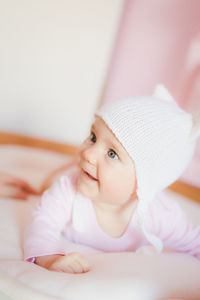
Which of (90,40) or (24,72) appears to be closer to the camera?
(24,72)

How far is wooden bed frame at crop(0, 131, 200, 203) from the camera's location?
1326mm

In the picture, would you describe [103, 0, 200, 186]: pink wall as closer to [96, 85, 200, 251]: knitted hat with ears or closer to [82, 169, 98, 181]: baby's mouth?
[96, 85, 200, 251]: knitted hat with ears

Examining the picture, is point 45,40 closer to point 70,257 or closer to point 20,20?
point 20,20

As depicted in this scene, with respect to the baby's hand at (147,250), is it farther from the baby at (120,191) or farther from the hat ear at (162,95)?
the hat ear at (162,95)

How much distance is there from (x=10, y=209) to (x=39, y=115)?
2.04 ft

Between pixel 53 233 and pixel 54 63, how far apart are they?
0.84 meters

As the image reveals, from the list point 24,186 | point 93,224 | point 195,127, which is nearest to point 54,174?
point 24,186

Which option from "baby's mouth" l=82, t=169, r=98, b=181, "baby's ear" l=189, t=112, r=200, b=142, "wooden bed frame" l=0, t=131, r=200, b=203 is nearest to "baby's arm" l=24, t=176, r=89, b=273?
"baby's mouth" l=82, t=169, r=98, b=181

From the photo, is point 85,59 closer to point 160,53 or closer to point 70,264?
point 160,53

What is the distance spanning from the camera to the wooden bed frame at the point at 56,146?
133cm

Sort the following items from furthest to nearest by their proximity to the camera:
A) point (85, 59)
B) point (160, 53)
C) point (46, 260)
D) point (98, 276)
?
point (85, 59)
point (160, 53)
point (46, 260)
point (98, 276)

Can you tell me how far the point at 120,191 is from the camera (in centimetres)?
86

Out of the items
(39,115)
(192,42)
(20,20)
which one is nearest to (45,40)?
(20,20)

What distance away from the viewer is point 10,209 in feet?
3.11
